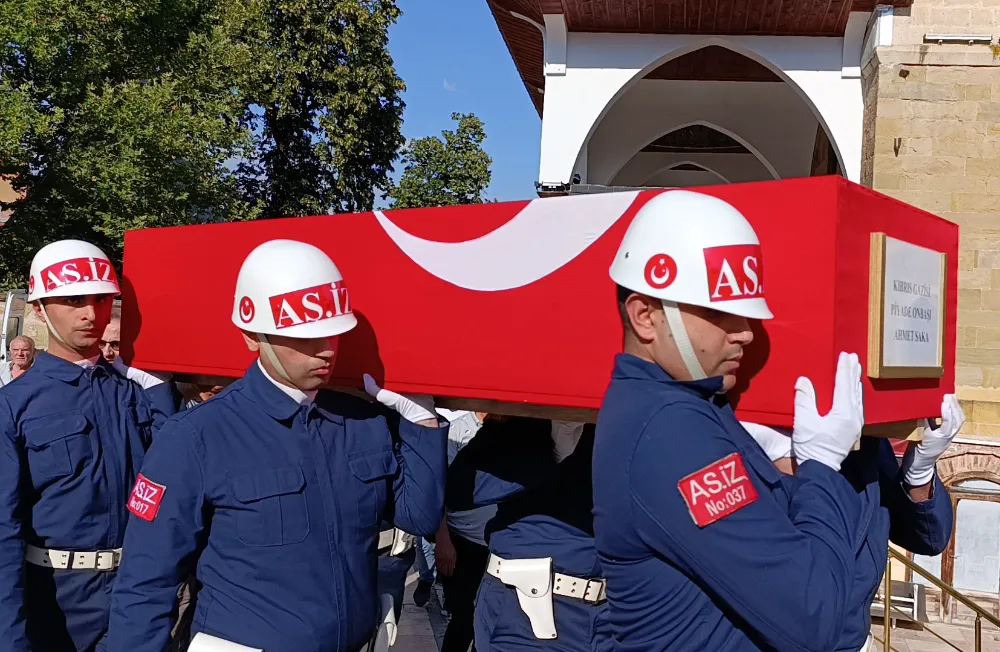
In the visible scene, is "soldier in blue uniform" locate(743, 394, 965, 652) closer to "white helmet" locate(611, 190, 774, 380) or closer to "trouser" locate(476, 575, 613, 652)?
"white helmet" locate(611, 190, 774, 380)

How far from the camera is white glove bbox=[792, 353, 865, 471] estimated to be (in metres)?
1.68

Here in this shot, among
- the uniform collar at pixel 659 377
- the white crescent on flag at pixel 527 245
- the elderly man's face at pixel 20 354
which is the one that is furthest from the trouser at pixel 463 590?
the elderly man's face at pixel 20 354

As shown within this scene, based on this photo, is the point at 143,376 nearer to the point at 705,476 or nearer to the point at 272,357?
the point at 272,357

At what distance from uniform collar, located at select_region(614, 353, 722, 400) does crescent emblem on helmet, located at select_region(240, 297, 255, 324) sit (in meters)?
1.08

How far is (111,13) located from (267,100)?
6.99 metres

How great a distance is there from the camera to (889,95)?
25.9ft

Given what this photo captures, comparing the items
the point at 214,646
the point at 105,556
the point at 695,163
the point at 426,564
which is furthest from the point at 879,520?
the point at 695,163

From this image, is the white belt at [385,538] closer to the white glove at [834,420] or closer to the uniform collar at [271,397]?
the uniform collar at [271,397]

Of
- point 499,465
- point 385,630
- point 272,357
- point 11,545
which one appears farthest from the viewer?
point 499,465

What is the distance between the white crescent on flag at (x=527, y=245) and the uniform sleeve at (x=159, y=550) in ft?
2.77

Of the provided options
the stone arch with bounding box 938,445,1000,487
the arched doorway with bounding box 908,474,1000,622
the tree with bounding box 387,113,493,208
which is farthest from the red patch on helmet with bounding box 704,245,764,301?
the tree with bounding box 387,113,493,208

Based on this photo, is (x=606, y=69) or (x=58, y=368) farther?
(x=606, y=69)

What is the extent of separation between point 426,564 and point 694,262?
17.0ft

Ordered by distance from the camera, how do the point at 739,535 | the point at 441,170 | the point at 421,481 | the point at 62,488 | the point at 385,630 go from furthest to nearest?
1. the point at 441,170
2. the point at 62,488
3. the point at 385,630
4. the point at 421,481
5. the point at 739,535
